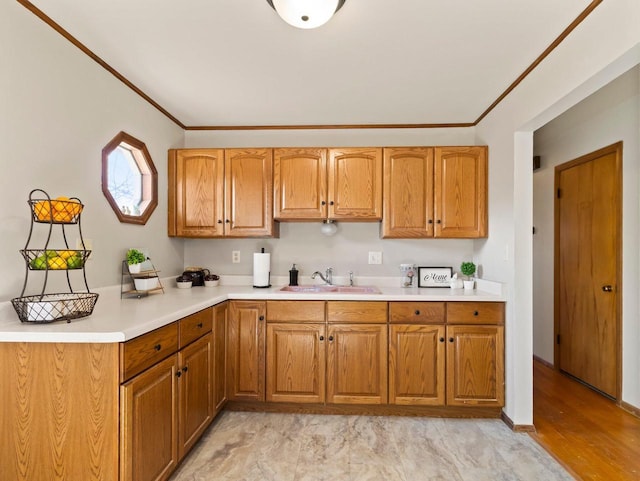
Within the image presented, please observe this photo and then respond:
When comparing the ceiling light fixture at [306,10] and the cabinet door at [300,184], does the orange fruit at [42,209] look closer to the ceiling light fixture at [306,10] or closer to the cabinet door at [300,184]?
the ceiling light fixture at [306,10]

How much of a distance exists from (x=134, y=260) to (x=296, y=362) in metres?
1.35

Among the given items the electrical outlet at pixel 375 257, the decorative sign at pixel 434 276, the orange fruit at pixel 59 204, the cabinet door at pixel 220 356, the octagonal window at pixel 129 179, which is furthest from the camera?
the electrical outlet at pixel 375 257

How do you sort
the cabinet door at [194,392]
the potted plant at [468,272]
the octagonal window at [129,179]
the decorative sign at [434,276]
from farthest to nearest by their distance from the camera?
1. the decorative sign at [434,276]
2. the potted plant at [468,272]
3. the octagonal window at [129,179]
4. the cabinet door at [194,392]

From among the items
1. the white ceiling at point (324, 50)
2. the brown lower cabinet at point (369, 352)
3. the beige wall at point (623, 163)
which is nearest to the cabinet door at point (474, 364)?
the brown lower cabinet at point (369, 352)

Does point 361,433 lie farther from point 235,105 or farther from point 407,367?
point 235,105

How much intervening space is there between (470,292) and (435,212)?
0.69m

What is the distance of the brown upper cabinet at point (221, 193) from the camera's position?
2.99 m

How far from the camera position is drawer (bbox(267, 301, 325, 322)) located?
2.65m

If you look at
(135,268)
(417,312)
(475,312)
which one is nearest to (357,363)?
(417,312)

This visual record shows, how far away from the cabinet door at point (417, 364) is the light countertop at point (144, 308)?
252 millimetres

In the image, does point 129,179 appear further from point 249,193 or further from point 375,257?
point 375,257

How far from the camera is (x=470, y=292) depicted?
9.09 feet

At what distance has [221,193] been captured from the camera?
3.02 meters

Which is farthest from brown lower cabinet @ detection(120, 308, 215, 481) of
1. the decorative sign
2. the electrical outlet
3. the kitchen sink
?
the decorative sign
